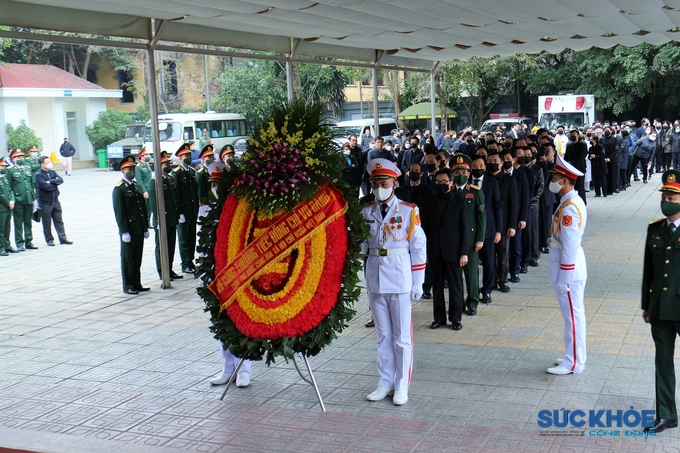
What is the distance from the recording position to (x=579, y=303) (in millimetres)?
5621

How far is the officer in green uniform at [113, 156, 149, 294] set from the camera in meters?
9.31

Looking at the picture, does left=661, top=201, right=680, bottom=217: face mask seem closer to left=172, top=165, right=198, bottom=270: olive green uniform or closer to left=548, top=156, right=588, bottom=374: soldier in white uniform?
left=548, top=156, right=588, bottom=374: soldier in white uniform

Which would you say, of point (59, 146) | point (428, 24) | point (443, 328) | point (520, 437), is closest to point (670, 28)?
point (428, 24)

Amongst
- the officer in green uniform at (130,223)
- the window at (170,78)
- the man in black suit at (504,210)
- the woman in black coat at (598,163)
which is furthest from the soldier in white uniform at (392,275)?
the window at (170,78)

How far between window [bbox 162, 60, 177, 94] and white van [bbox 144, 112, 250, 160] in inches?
375

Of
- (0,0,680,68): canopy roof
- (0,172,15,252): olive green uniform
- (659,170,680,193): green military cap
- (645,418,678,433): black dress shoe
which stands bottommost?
(645,418,678,433): black dress shoe

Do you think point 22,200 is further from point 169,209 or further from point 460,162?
point 460,162

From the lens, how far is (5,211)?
42.8 feet

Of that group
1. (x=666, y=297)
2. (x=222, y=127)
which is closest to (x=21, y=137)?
(x=222, y=127)

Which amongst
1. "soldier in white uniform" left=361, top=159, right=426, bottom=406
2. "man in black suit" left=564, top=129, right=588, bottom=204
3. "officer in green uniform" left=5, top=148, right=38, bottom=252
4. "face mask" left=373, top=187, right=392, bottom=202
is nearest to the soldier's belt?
"soldier in white uniform" left=361, top=159, right=426, bottom=406

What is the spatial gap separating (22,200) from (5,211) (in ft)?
1.48

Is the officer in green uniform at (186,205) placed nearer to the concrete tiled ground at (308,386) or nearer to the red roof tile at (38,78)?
the concrete tiled ground at (308,386)

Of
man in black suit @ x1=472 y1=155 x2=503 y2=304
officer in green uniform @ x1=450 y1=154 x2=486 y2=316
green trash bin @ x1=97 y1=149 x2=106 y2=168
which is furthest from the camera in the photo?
green trash bin @ x1=97 y1=149 x2=106 y2=168

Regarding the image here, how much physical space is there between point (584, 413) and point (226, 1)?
17.9 ft
